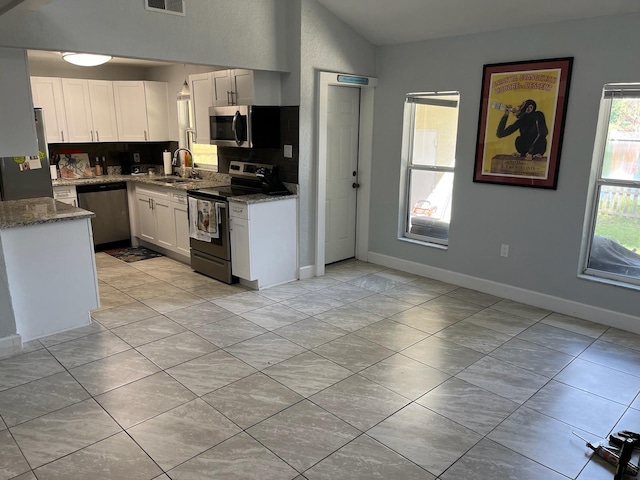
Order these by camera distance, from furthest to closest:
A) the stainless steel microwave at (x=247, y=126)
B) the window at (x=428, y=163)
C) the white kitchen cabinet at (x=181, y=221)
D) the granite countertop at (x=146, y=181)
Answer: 1. the granite countertop at (x=146, y=181)
2. the white kitchen cabinet at (x=181, y=221)
3. the window at (x=428, y=163)
4. the stainless steel microwave at (x=247, y=126)

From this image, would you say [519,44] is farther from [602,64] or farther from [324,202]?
[324,202]

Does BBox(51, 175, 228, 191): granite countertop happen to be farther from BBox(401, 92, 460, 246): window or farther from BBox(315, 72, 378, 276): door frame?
BBox(401, 92, 460, 246): window

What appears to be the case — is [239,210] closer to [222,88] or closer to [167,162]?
[222,88]

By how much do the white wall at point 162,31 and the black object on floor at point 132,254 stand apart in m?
2.79

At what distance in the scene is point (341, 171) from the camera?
5.57 metres

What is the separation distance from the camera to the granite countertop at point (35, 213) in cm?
346

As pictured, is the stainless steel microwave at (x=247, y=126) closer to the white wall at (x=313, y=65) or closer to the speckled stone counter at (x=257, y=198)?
the white wall at (x=313, y=65)

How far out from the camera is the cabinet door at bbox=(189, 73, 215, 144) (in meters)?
5.28

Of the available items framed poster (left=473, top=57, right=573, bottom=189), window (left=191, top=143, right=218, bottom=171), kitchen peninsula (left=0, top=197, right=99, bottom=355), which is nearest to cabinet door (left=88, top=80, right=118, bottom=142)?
window (left=191, top=143, right=218, bottom=171)

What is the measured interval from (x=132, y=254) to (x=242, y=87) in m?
2.72

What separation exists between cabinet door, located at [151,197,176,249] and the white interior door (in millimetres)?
1901

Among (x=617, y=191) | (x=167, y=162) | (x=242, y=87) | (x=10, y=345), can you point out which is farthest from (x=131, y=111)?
(x=617, y=191)

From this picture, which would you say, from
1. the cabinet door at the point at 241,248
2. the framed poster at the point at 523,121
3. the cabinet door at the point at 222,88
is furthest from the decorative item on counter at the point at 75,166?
the framed poster at the point at 523,121

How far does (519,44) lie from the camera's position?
4.20 meters
